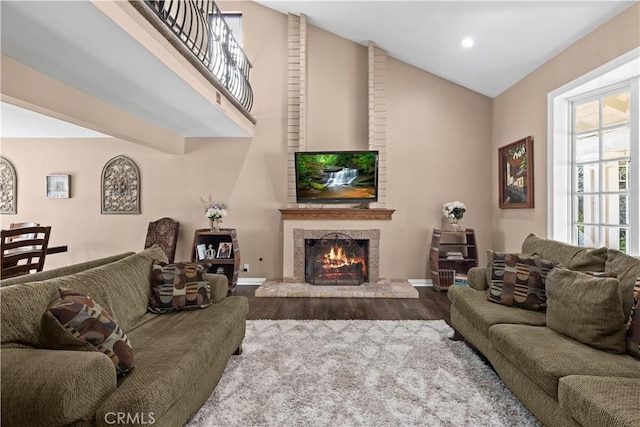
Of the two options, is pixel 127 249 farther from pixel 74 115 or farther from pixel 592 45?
pixel 592 45

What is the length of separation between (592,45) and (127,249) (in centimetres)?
621

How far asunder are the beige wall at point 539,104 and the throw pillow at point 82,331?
3.93 meters

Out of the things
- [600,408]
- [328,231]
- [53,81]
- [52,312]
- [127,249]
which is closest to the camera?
[600,408]

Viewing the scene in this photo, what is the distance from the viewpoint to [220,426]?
6.21 ft

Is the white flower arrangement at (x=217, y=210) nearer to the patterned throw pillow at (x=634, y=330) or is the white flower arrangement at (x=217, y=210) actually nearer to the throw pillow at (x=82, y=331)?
the throw pillow at (x=82, y=331)

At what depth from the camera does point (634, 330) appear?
74.0 inches

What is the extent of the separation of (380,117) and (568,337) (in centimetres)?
387

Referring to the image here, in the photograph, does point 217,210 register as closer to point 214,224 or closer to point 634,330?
point 214,224

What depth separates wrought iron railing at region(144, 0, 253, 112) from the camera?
10.6 feet

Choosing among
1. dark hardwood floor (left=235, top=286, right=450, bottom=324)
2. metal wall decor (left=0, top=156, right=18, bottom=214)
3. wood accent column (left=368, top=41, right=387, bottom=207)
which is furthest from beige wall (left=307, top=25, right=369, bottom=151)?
metal wall decor (left=0, top=156, right=18, bottom=214)

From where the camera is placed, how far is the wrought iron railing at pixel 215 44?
3.24 metres

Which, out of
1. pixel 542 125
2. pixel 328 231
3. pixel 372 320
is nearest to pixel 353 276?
pixel 328 231

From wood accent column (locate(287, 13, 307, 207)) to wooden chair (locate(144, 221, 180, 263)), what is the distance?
5.78ft
